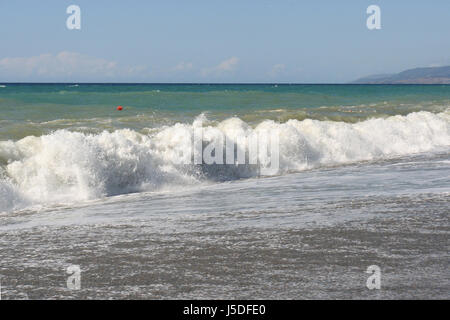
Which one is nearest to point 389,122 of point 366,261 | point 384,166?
point 384,166

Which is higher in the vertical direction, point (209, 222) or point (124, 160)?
point (124, 160)

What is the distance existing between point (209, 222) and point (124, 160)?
15.0 ft

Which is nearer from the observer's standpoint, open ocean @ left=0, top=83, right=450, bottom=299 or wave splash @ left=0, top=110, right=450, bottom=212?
open ocean @ left=0, top=83, right=450, bottom=299

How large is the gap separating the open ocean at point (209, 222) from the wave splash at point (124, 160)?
3 centimetres

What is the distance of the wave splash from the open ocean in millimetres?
34

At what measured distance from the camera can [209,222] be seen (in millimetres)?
7496

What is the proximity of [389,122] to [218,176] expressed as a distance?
9.64 meters

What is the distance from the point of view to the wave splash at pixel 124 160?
10.3m

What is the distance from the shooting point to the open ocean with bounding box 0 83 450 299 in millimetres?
5184

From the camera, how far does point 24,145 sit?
460 inches

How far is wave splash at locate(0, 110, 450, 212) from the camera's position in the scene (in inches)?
404

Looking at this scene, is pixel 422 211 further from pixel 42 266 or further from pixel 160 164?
pixel 160 164

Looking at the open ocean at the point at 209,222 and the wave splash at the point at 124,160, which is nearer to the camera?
the open ocean at the point at 209,222

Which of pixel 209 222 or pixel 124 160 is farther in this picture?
pixel 124 160
